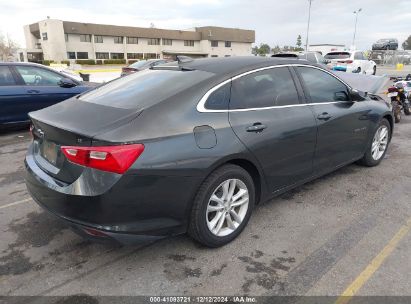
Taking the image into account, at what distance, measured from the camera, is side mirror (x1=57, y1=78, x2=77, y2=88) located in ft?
26.0

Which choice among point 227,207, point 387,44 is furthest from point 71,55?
point 227,207

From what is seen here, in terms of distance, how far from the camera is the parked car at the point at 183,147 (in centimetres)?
257

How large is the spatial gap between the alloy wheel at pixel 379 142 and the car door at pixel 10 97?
21.2 ft

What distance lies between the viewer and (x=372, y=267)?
290cm

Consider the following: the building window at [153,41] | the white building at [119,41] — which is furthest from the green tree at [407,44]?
the building window at [153,41]

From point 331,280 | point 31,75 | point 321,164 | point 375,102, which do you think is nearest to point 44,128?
point 331,280

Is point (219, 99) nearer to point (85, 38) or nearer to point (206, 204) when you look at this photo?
point (206, 204)

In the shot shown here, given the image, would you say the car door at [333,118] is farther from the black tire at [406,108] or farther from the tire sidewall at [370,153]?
the black tire at [406,108]

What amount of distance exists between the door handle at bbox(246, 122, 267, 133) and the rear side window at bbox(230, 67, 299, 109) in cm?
18

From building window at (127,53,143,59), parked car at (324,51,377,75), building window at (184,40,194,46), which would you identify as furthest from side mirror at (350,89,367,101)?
building window at (184,40,194,46)

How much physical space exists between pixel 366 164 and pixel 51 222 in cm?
418

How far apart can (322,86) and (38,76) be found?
609cm

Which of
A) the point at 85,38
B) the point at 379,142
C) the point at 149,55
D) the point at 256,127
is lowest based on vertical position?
the point at 149,55

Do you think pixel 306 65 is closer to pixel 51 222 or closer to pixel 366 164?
pixel 366 164
